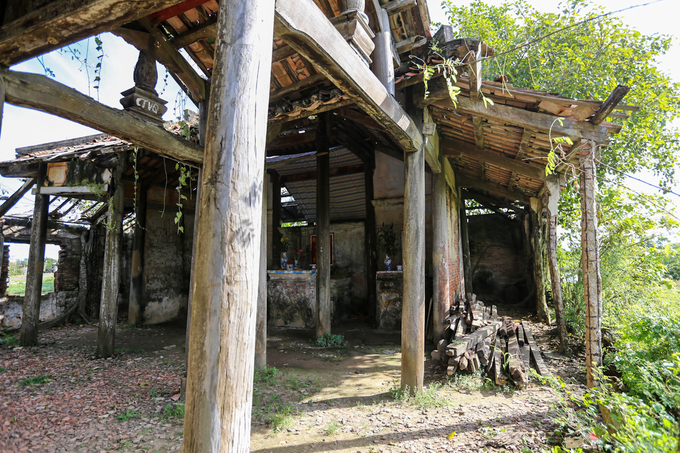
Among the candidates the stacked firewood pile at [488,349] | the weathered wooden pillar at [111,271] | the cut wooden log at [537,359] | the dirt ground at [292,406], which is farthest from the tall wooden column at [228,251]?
the weathered wooden pillar at [111,271]

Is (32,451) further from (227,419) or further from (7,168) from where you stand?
(7,168)

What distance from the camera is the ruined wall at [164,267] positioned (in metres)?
8.87

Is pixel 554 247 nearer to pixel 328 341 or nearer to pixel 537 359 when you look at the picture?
pixel 537 359

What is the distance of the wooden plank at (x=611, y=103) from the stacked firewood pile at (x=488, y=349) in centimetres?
318

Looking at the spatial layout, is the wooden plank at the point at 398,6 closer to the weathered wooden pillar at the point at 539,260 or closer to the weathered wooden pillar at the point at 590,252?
the weathered wooden pillar at the point at 590,252

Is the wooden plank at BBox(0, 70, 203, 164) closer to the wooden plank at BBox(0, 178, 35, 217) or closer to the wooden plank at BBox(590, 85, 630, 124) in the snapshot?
the wooden plank at BBox(590, 85, 630, 124)

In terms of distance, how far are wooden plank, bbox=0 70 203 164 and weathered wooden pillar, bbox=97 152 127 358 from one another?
3.56m

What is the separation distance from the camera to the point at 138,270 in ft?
28.2

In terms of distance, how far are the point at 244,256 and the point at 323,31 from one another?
187 cm

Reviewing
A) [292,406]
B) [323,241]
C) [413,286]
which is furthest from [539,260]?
[292,406]

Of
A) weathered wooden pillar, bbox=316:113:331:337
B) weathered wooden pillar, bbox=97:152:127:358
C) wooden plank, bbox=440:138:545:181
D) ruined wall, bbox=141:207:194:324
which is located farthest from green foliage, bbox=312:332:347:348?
ruined wall, bbox=141:207:194:324

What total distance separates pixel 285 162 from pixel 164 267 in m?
4.44

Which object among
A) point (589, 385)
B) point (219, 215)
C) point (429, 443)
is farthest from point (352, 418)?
point (219, 215)

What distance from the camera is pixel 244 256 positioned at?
144 cm
